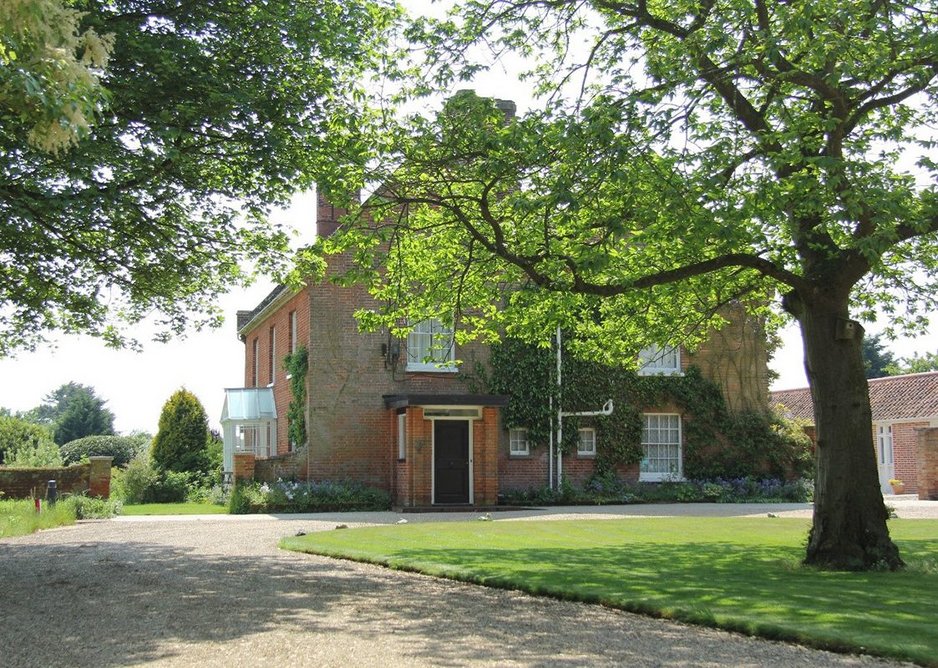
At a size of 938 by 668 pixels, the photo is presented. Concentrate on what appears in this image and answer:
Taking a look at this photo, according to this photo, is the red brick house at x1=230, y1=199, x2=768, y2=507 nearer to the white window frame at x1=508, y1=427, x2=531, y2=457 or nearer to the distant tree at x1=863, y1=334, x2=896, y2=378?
the white window frame at x1=508, y1=427, x2=531, y2=457

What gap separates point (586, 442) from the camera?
30.1m

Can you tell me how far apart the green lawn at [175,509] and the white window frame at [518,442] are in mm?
8152

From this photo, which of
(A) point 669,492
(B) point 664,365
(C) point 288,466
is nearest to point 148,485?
(C) point 288,466

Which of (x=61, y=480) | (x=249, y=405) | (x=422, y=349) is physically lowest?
(x=61, y=480)

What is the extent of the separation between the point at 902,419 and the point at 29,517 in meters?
32.2

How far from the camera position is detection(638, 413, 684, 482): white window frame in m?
30.5

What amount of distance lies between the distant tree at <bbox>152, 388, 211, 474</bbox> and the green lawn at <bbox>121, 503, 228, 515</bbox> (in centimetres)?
379

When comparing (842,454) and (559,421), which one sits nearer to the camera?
(842,454)

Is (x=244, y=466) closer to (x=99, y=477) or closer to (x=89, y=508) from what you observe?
(x=99, y=477)

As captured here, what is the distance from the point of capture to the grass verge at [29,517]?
19750 millimetres

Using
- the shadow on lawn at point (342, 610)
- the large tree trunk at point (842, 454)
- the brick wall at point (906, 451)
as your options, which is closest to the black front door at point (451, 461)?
the shadow on lawn at point (342, 610)

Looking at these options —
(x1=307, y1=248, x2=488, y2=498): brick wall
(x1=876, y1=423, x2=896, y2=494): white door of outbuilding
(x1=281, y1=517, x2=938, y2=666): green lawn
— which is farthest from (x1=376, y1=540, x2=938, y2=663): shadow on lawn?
(x1=876, y1=423, x2=896, y2=494): white door of outbuilding

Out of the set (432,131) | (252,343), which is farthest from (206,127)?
(252,343)

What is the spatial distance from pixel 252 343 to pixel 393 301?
76.0 ft
